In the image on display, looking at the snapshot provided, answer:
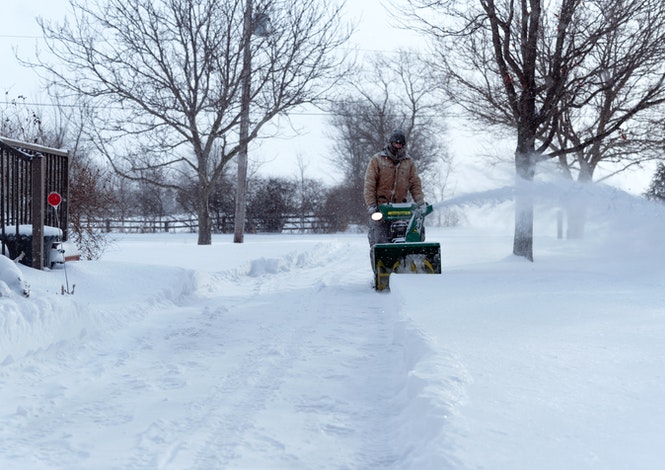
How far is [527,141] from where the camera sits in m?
13.9

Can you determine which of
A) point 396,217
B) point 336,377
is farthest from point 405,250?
point 336,377

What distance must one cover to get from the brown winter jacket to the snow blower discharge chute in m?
0.41

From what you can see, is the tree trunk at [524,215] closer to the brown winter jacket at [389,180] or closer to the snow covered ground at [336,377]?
the brown winter jacket at [389,180]

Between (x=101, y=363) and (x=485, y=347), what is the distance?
2.91 metres

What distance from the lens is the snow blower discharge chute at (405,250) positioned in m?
9.00

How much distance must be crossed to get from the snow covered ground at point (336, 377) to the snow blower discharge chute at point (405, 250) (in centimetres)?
57

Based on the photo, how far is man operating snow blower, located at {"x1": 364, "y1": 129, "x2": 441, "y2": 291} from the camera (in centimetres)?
905

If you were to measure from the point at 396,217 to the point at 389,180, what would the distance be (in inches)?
26.9

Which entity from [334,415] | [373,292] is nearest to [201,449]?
[334,415]

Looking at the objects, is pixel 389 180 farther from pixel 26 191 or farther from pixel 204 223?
pixel 204 223

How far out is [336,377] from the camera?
463cm

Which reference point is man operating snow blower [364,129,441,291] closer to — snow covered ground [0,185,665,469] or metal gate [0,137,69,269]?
snow covered ground [0,185,665,469]

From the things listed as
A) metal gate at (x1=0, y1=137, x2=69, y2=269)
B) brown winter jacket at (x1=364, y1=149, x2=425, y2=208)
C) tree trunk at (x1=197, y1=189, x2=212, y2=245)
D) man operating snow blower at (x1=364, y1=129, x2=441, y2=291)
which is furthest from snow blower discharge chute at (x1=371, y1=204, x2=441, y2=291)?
tree trunk at (x1=197, y1=189, x2=212, y2=245)

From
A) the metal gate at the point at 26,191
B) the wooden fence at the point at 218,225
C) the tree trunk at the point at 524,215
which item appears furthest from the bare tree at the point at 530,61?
the wooden fence at the point at 218,225
